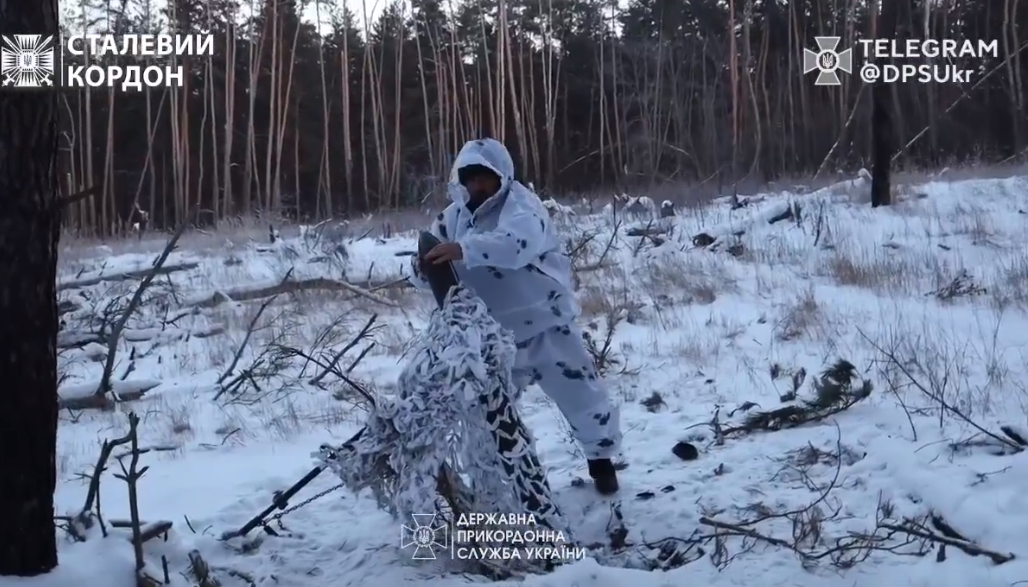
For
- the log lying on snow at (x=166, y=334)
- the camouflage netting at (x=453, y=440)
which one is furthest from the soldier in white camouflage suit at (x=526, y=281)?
the log lying on snow at (x=166, y=334)

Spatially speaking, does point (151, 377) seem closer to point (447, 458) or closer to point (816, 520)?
point (447, 458)

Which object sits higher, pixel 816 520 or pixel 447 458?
pixel 447 458

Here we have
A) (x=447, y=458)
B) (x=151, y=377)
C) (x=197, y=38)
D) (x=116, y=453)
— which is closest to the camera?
(x=447, y=458)

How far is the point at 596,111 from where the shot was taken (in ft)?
96.1

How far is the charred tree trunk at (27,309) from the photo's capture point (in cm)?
239

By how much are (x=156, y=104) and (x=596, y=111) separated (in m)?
13.0

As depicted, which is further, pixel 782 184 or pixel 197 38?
pixel 197 38

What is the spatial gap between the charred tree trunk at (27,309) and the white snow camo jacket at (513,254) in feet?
3.78

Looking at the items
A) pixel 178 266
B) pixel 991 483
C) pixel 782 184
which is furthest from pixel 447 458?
pixel 782 184

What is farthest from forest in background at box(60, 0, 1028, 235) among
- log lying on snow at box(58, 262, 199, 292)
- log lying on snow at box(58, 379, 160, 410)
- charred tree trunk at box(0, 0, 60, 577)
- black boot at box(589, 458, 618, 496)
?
charred tree trunk at box(0, 0, 60, 577)

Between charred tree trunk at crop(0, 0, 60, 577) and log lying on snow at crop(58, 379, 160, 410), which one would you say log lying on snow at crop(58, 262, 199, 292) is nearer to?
log lying on snow at crop(58, 379, 160, 410)

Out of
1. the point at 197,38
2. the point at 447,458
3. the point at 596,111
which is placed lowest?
the point at 447,458

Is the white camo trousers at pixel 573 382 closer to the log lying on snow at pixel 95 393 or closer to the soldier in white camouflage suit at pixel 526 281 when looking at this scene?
the soldier in white camouflage suit at pixel 526 281

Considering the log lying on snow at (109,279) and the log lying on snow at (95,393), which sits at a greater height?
the log lying on snow at (109,279)
